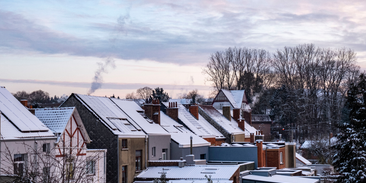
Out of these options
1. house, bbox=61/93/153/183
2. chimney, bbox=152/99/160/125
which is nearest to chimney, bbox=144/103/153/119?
chimney, bbox=152/99/160/125

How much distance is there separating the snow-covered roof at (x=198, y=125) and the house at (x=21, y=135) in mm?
20474

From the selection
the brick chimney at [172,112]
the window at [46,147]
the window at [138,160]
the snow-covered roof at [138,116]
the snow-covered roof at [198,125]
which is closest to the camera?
the window at [46,147]

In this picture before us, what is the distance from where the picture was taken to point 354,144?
1204 inches

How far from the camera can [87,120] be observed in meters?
32.8

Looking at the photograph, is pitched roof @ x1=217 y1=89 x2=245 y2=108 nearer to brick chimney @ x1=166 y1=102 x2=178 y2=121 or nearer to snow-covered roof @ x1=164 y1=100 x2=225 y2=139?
snow-covered roof @ x1=164 y1=100 x2=225 y2=139

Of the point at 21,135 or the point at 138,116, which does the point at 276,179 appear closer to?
the point at 138,116

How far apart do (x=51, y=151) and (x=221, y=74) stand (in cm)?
7874

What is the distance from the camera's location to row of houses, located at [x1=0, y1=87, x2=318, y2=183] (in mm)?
23234

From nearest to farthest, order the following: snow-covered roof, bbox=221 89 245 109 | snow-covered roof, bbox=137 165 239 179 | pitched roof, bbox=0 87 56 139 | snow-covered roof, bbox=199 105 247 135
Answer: pitched roof, bbox=0 87 56 139
snow-covered roof, bbox=137 165 239 179
snow-covered roof, bbox=199 105 247 135
snow-covered roof, bbox=221 89 245 109

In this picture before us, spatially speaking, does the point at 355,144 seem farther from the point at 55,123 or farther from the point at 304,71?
the point at 304,71

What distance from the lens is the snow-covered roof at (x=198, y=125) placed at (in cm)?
4487

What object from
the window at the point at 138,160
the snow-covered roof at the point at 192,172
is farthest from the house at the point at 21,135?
the snow-covered roof at the point at 192,172

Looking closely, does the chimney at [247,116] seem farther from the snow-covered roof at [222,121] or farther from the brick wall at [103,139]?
the brick wall at [103,139]

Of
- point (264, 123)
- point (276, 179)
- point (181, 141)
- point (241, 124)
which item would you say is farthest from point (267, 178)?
point (264, 123)
